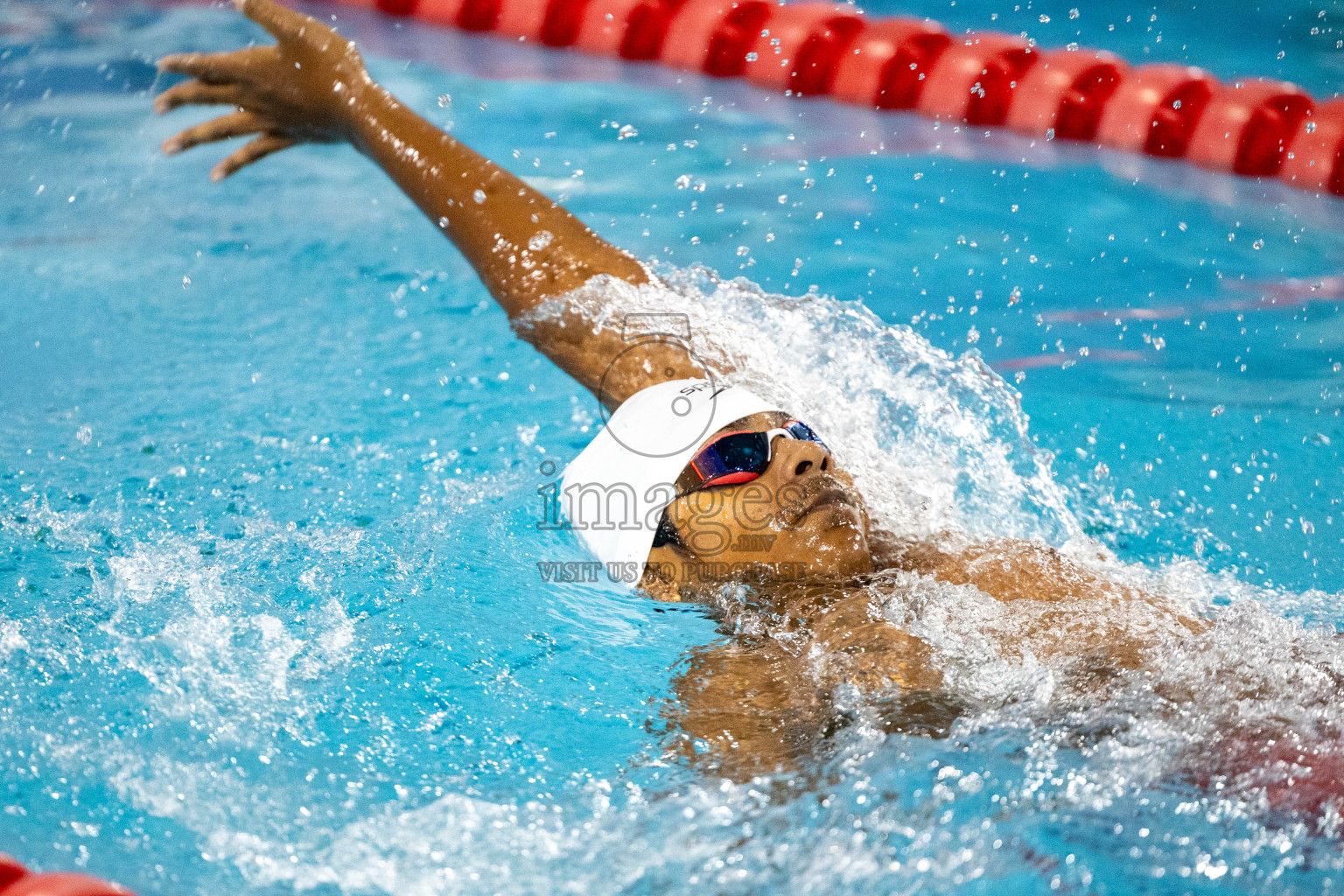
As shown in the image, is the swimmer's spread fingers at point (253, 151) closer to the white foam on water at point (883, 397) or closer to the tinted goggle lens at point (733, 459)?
the white foam on water at point (883, 397)

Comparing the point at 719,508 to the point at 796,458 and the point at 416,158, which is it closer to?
the point at 796,458

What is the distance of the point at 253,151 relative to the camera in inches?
94.6

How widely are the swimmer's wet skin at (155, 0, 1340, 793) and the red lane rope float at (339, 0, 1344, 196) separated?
90.3 inches

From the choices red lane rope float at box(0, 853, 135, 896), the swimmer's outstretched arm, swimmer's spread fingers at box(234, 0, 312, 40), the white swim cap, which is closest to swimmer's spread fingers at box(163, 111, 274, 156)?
the swimmer's outstretched arm

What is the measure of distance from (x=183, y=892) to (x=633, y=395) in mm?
1069

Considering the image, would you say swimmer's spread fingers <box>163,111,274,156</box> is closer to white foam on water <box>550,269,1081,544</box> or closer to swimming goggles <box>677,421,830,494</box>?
white foam on water <box>550,269,1081,544</box>

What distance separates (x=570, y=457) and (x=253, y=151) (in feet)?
3.58

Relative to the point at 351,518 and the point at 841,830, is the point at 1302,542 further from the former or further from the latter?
the point at 351,518

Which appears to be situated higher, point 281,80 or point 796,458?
point 281,80

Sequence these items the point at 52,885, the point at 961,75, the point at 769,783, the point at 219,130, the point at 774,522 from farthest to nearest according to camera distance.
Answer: the point at 961,75, the point at 219,130, the point at 774,522, the point at 769,783, the point at 52,885

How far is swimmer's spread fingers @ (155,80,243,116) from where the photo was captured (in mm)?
2275

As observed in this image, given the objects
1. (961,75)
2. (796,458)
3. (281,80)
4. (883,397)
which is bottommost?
(883,397)

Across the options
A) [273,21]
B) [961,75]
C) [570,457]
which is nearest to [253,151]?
[273,21]

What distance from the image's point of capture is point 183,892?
155 cm
